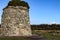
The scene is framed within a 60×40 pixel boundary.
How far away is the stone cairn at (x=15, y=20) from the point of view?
3434 centimetres

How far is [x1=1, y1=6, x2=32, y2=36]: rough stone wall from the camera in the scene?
3431 centimetres

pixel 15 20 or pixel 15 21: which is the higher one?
pixel 15 20

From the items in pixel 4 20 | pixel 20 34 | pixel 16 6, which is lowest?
pixel 20 34

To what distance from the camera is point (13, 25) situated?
34.2 meters

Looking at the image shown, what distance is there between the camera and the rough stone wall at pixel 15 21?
34.3 meters

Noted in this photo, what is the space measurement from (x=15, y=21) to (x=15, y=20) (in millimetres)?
184

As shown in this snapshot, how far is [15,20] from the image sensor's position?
34.3 metres

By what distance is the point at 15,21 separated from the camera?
3425 cm

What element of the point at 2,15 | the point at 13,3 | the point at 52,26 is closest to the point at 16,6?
the point at 13,3

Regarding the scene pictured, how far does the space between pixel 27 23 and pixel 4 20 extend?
4.17 m

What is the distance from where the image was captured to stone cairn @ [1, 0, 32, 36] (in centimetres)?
3434

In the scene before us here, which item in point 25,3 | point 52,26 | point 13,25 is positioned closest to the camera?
point 13,25

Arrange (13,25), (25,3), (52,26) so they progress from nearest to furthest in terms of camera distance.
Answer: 1. (13,25)
2. (25,3)
3. (52,26)

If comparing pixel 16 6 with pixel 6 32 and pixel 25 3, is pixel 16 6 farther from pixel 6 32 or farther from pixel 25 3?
pixel 6 32
